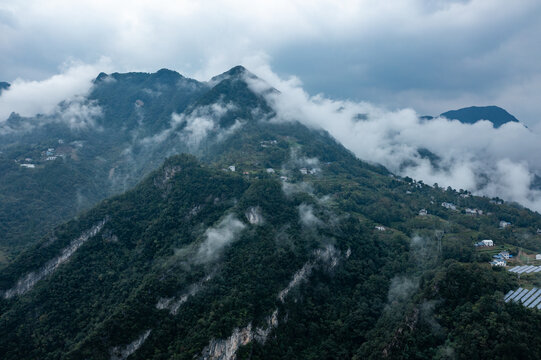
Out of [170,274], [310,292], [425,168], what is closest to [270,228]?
[310,292]

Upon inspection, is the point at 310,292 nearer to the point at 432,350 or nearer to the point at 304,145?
the point at 432,350

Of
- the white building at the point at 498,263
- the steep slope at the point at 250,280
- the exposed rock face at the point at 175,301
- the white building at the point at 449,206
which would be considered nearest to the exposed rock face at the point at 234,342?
the steep slope at the point at 250,280

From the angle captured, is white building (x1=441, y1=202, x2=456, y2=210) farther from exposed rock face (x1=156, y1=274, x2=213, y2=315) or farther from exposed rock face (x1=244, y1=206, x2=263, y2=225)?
exposed rock face (x1=156, y1=274, x2=213, y2=315)

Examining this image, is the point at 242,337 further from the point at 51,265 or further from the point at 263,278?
the point at 51,265

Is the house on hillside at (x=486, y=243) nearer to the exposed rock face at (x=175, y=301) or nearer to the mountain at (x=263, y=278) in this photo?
the mountain at (x=263, y=278)

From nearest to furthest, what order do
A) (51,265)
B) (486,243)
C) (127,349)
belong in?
1. (127,349)
2. (51,265)
3. (486,243)

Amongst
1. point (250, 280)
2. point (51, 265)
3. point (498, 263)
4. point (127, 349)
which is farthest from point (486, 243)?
point (51, 265)

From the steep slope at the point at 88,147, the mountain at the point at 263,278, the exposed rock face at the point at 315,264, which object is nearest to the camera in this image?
the mountain at the point at 263,278
